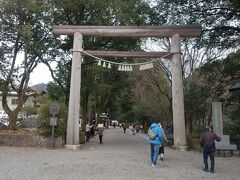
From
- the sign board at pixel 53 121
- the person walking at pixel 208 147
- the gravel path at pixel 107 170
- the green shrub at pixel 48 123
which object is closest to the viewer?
the gravel path at pixel 107 170

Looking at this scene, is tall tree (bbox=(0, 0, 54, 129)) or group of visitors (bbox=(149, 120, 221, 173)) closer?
group of visitors (bbox=(149, 120, 221, 173))

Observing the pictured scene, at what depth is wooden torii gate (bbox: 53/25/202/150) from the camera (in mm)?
18500

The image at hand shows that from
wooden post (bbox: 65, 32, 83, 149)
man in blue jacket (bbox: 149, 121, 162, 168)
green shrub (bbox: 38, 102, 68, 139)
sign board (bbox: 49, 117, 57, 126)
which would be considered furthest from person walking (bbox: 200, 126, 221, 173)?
green shrub (bbox: 38, 102, 68, 139)

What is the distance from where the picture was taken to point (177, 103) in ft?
61.3

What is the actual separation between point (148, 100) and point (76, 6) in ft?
64.2

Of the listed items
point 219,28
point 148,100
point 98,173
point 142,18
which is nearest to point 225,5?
point 219,28

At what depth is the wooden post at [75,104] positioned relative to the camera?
1850cm

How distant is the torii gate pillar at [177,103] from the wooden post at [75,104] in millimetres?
5535

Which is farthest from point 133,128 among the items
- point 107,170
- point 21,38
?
point 107,170

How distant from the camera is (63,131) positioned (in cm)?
1928

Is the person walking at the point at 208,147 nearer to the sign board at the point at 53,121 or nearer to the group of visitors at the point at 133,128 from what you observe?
the sign board at the point at 53,121

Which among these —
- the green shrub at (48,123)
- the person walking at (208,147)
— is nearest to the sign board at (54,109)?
the green shrub at (48,123)

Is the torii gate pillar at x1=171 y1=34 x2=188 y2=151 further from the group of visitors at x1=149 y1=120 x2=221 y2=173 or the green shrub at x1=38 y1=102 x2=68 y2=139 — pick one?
the green shrub at x1=38 y1=102 x2=68 y2=139

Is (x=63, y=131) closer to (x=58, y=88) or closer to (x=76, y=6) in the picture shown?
(x=58, y=88)
